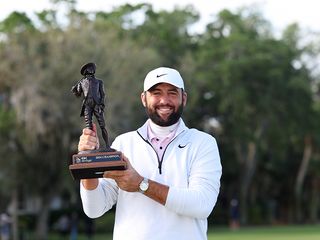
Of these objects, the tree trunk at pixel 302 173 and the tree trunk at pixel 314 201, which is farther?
the tree trunk at pixel 314 201

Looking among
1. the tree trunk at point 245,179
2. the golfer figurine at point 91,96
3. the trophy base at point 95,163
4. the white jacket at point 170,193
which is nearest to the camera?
the trophy base at point 95,163

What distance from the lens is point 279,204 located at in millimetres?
51656

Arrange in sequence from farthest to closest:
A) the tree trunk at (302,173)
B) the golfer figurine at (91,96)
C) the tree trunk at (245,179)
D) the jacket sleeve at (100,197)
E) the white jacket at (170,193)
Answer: the tree trunk at (302,173) < the tree trunk at (245,179) < the golfer figurine at (91,96) < the jacket sleeve at (100,197) < the white jacket at (170,193)

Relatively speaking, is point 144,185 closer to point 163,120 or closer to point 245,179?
point 163,120

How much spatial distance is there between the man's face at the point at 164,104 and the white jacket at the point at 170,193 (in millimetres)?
113

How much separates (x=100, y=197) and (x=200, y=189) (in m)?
0.50

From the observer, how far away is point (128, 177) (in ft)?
11.8

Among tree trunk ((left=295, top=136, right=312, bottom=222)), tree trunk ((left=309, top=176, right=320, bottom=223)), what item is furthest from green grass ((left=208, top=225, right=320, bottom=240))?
tree trunk ((left=309, top=176, right=320, bottom=223))

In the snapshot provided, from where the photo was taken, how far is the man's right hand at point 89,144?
3721 millimetres

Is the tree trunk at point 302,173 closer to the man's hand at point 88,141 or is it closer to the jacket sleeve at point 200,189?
the jacket sleeve at point 200,189

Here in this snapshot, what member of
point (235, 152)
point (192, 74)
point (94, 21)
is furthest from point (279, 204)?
point (94, 21)

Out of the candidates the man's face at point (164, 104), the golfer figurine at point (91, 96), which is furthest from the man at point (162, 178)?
the golfer figurine at point (91, 96)

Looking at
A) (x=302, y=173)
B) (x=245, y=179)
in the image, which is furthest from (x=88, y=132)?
(x=302, y=173)

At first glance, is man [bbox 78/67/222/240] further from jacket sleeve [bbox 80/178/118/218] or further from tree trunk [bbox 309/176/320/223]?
tree trunk [bbox 309/176/320/223]
